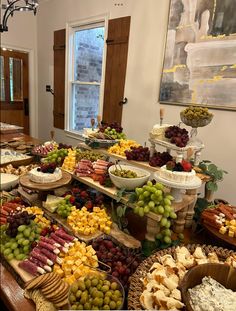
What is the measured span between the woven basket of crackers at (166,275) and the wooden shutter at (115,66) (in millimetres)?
2065

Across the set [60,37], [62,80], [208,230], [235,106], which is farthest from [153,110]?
[60,37]

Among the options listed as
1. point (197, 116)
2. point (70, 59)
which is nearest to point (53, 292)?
point (197, 116)

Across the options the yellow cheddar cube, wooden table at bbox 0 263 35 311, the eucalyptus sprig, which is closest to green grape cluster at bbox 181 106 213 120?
the eucalyptus sprig

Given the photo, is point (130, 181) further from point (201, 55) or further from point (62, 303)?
point (201, 55)

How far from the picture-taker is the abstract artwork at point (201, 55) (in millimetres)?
1793

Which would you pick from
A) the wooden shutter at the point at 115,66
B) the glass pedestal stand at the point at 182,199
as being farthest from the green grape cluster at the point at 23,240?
the wooden shutter at the point at 115,66

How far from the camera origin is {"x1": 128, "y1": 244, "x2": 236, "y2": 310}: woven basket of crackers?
0.66 meters

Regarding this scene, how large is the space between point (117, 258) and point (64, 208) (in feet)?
1.21

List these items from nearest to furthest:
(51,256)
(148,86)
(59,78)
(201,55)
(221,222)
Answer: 1. (51,256)
2. (221,222)
3. (201,55)
4. (148,86)
5. (59,78)

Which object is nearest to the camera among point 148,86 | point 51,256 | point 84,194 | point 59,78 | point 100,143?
point 51,256

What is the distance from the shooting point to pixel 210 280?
765mm

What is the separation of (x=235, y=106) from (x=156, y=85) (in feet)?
2.73

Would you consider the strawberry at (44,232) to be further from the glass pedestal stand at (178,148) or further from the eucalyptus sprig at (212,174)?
the eucalyptus sprig at (212,174)

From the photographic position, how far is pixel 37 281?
→ 2.56ft
